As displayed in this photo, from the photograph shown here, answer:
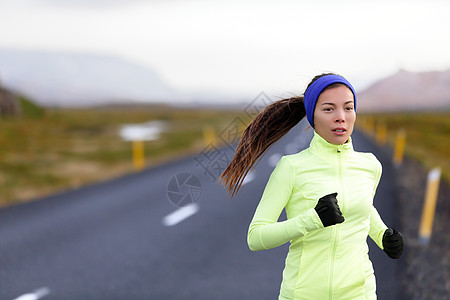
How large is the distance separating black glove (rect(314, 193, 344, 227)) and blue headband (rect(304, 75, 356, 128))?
0.43 meters

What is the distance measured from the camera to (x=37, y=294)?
5027mm

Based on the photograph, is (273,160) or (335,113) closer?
(335,113)

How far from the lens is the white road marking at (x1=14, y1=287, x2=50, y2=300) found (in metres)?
4.92

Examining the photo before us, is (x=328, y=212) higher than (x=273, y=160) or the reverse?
higher

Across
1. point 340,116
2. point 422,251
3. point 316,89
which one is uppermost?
point 316,89

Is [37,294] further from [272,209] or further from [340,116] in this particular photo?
[340,116]

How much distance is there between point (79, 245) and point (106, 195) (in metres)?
3.57

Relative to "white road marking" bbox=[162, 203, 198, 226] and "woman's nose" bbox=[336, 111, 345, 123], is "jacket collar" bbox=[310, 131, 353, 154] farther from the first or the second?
"white road marking" bbox=[162, 203, 198, 226]

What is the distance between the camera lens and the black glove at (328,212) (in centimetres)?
193

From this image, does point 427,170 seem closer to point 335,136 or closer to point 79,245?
point 79,245

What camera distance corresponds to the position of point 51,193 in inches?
427

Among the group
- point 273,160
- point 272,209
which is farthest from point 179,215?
point 273,160

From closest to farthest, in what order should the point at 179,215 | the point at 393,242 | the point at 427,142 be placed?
the point at 393,242, the point at 179,215, the point at 427,142

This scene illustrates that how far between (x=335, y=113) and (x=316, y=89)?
0.14 m
